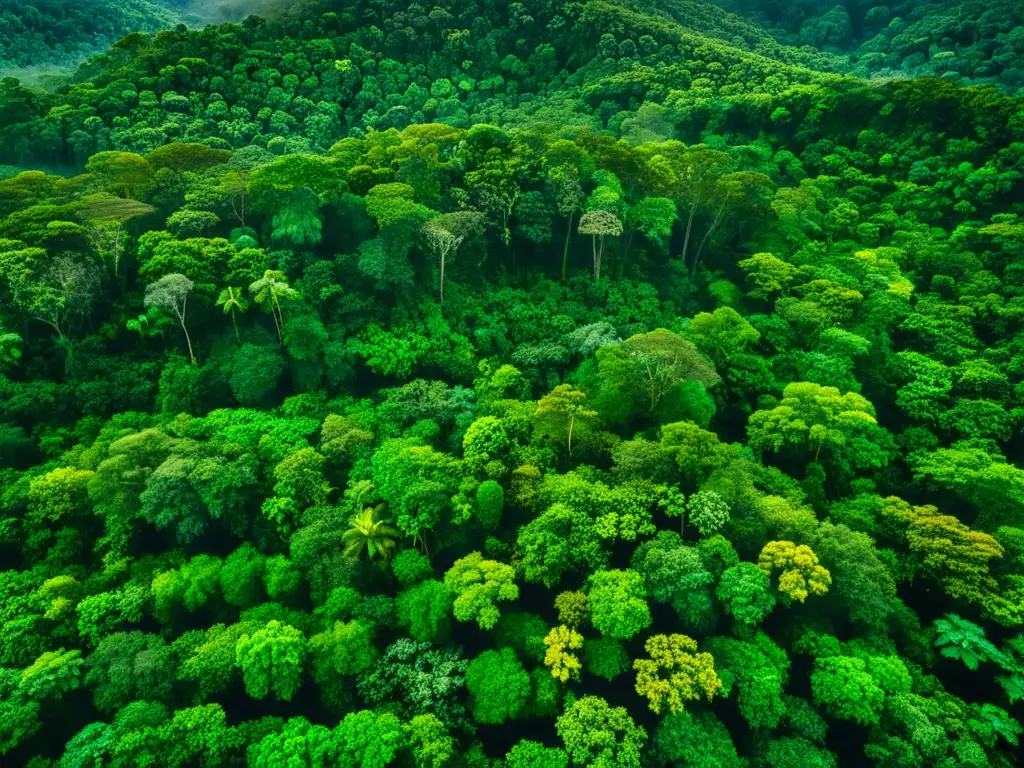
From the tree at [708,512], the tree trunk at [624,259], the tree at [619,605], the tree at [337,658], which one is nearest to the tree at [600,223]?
the tree trunk at [624,259]

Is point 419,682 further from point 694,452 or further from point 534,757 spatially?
point 694,452

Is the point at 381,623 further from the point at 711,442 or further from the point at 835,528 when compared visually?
the point at 835,528

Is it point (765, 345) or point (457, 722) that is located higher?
point (765, 345)

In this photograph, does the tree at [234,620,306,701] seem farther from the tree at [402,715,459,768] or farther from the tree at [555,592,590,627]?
the tree at [555,592,590,627]

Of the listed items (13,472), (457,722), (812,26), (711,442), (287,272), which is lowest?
(457,722)

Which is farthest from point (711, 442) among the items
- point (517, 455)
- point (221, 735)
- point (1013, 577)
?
point (221, 735)

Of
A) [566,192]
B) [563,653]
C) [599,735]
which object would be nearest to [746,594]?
[563,653]
